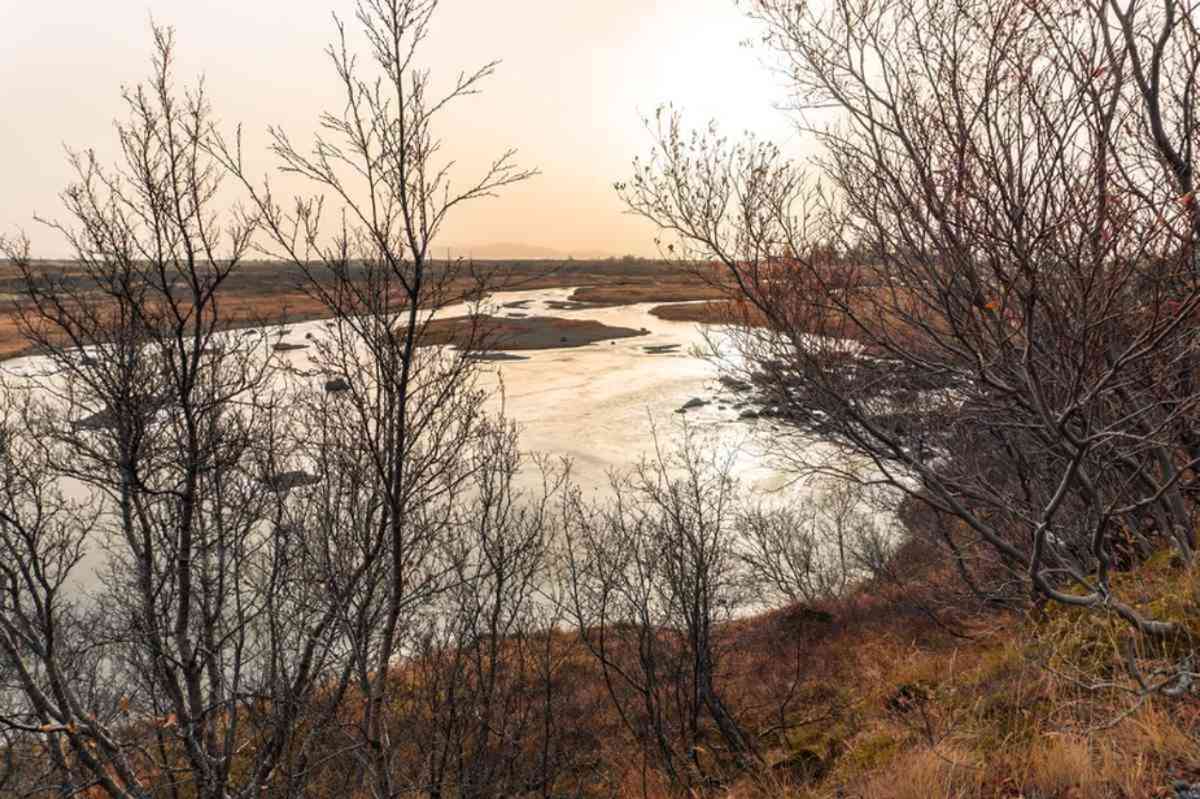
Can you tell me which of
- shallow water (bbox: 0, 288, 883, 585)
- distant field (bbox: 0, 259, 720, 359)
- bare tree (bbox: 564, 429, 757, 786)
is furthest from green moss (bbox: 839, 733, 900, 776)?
shallow water (bbox: 0, 288, 883, 585)

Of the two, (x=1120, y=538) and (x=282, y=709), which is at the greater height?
(x=1120, y=538)

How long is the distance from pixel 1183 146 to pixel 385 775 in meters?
7.78

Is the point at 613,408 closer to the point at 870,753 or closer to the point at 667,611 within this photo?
the point at 667,611

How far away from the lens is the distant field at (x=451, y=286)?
532 cm

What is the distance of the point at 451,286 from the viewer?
5297 mm

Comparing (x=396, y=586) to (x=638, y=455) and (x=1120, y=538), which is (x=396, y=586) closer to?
(x=1120, y=538)

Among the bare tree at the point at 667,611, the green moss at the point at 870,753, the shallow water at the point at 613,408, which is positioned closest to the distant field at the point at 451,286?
the shallow water at the point at 613,408

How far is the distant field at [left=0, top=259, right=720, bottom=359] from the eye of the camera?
17.5 feet

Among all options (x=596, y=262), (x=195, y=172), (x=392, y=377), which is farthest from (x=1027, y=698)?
(x=596, y=262)

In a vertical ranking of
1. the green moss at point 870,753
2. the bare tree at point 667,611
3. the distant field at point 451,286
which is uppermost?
the distant field at point 451,286

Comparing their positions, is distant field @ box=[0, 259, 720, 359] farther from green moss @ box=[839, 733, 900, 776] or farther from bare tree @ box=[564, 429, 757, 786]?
bare tree @ box=[564, 429, 757, 786]

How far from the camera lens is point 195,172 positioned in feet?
18.7

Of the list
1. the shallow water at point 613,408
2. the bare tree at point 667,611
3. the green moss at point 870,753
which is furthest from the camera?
the shallow water at point 613,408

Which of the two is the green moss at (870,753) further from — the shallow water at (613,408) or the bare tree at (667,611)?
the shallow water at (613,408)
